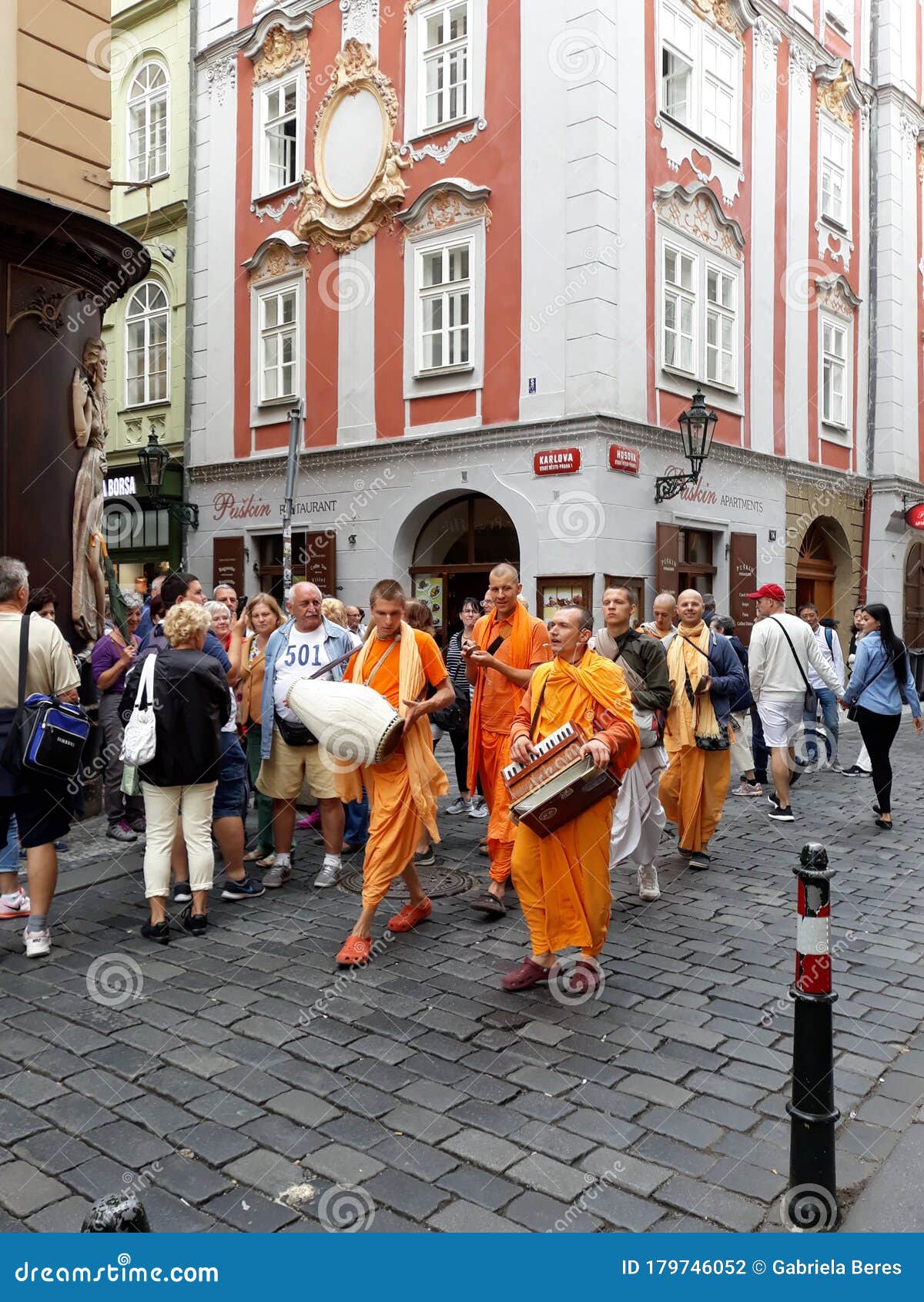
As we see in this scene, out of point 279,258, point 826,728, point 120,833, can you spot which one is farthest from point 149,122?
point 120,833

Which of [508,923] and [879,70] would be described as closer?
[508,923]

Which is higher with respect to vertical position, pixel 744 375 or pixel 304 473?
pixel 744 375

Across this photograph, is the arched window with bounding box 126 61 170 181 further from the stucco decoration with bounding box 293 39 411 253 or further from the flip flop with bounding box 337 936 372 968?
the flip flop with bounding box 337 936 372 968

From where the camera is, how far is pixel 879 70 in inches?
857

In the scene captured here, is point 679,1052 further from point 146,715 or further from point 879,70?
point 879,70

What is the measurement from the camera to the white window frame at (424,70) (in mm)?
15820

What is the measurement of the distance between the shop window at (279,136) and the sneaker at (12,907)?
15.7 metres

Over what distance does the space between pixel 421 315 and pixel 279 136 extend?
5.25m

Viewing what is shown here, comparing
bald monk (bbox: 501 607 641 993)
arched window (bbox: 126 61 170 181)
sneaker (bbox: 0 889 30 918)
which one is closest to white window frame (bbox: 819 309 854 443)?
arched window (bbox: 126 61 170 181)

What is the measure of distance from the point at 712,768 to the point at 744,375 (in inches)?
489

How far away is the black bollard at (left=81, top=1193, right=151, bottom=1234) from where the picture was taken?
2.04 metres

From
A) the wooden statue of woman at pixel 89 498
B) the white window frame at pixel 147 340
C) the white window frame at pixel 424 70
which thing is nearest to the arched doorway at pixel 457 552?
the white window frame at pixel 424 70

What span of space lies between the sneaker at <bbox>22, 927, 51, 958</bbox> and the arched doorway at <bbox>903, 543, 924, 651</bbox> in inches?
792

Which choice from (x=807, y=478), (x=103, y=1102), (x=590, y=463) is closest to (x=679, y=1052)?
(x=103, y=1102)
